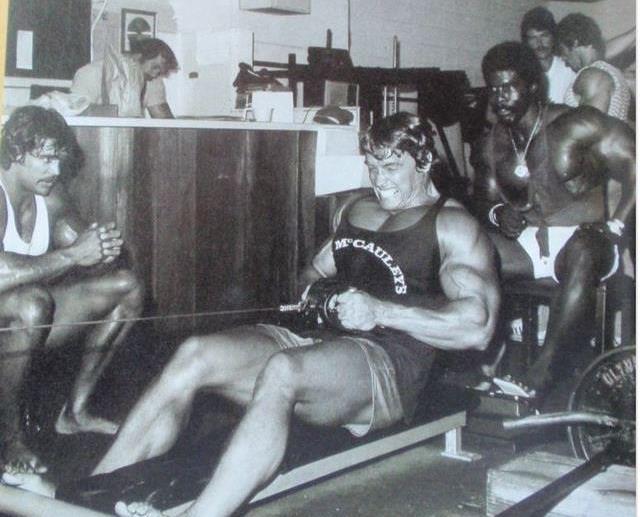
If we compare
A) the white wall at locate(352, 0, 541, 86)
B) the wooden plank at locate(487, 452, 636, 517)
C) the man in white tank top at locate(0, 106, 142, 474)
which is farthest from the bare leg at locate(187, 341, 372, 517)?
the white wall at locate(352, 0, 541, 86)

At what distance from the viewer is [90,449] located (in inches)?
63.7

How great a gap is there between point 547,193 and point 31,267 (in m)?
1.03

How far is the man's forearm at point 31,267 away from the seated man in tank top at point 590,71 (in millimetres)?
1032

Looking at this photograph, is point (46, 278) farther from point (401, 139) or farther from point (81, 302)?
point (401, 139)

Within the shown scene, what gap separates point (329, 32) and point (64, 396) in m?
0.99

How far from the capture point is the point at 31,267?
1580mm

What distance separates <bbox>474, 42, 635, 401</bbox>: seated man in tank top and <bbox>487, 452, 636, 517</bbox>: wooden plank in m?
0.37

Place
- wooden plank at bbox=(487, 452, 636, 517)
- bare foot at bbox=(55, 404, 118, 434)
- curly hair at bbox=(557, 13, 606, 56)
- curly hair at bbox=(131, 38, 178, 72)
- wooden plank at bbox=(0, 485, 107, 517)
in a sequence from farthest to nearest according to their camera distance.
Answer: curly hair at bbox=(131, 38, 178, 72) → bare foot at bbox=(55, 404, 118, 434) → curly hair at bbox=(557, 13, 606, 56) → wooden plank at bbox=(487, 452, 636, 517) → wooden plank at bbox=(0, 485, 107, 517)

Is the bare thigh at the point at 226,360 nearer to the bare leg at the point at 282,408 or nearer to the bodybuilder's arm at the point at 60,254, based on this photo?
the bare leg at the point at 282,408

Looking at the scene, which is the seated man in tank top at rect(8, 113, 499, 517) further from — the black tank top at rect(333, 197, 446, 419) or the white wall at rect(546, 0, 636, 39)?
the white wall at rect(546, 0, 636, 39)

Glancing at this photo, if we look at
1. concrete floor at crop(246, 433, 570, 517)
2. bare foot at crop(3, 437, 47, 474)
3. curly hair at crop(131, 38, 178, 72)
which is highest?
curly hair at crop(131, 38, 178, 72)

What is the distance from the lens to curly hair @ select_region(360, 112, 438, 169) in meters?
1.51

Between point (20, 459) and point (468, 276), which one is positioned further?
point (20, 459)

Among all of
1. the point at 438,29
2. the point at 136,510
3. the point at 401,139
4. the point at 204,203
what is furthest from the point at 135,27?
the point at 136,510
